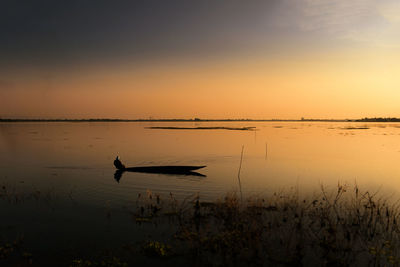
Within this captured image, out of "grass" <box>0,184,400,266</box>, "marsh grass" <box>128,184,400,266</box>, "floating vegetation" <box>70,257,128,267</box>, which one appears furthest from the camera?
"marsh grass" <box>128,184,400,266</box>

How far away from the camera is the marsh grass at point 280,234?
9500 millimetres

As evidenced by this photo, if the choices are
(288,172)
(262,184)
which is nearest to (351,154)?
(288,172)

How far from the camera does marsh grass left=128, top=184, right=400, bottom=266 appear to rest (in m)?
9.50

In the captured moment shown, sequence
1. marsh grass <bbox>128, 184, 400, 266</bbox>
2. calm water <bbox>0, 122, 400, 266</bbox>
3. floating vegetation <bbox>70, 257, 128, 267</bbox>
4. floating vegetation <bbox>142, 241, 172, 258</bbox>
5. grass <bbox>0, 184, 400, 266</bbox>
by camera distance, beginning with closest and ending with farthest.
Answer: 1. floating vegetation <bbox>70, 257, 128, 267</bbox>
2. grass <bbox>0, 184, 400, 266</bbox>
3. marsh grass <bbox>128, 184, 400, 266</bbox>
4. floating vegetation <bbox>142, 241, 172, 258</bbox>
5. calm water <bbox>0, 122, 400, 266</bbox>

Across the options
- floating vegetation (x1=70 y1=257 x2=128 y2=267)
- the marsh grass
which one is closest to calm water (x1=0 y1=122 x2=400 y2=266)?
floating vegetation (x1=70 y1=257 x2=128 y2=267)

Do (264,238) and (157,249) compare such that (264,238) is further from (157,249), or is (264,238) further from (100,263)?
(100,263)

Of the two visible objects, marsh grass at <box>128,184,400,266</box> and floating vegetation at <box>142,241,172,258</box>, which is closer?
marsh grass at <box>128,184,400,266</box>

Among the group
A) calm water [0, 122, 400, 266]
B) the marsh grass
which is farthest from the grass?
calm water [0, 122, 400, 266]

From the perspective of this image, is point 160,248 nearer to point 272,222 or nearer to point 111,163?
point 272,222

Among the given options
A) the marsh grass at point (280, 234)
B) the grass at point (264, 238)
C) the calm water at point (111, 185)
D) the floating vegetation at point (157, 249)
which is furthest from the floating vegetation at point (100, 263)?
the marsh grass at point (280, 234)

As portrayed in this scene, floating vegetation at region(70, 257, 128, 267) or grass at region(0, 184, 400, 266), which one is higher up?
grass at region(0, 184, 400, 266)

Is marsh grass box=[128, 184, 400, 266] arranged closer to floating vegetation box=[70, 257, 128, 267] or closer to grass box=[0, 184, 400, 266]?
grass box=[0, 184, 400, 266]

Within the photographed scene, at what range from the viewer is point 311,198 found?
17.4m

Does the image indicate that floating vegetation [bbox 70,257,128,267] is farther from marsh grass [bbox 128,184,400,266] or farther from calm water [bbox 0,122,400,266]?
marsh grass [bbox 128,184,400,266]
